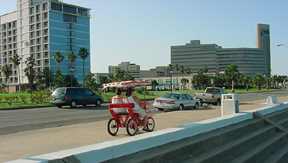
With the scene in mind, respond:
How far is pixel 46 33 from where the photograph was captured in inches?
6875

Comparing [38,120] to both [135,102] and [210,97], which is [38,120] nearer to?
[135,102]

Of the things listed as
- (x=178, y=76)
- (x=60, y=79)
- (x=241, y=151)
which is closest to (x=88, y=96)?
(x=241, y=151)

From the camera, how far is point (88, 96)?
38.0 m

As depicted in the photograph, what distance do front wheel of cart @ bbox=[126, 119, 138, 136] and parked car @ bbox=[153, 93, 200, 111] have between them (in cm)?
1739

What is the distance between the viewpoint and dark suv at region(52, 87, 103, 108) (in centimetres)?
3675

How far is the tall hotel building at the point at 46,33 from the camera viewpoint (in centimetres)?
17525

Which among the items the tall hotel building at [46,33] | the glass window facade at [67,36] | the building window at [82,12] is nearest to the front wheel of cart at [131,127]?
the tall hotel building at [46,33]

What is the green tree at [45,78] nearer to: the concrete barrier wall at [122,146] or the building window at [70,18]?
the building window at [70,18]

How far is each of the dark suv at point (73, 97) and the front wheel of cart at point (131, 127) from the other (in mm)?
22413

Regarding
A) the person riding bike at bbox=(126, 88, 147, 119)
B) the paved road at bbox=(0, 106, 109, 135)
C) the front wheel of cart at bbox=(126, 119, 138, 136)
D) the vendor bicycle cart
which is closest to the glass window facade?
the paved road at bbox=(0, 106, 109, 135)

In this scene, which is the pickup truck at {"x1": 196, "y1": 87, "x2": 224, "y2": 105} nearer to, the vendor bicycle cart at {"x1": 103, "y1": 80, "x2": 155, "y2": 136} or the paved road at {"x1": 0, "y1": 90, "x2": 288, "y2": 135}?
the paved road at {"x1": 0, "y1": 90, "x2": 288, "y2": 135}

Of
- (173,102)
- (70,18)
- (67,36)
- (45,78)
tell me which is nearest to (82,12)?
(70,18)

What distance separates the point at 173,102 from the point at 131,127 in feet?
58.2

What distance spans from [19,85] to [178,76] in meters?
61.7
